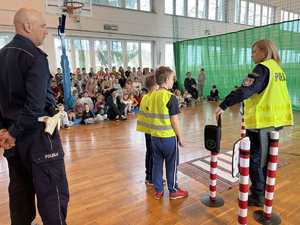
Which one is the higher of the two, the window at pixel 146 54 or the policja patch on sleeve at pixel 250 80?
the window at pixel 146 54

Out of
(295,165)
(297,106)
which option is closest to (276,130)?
(295,165)

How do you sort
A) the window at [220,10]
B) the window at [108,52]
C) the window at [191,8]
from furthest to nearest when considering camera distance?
the window at [220,10] < the window at [191,8] < the window at [108,52]

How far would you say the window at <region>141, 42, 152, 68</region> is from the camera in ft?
40.4

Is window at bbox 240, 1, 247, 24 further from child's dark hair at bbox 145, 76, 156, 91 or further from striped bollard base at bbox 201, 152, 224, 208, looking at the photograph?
striped bollard base at bbox 201, 152, 224, 208

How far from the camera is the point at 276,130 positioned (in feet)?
7.95

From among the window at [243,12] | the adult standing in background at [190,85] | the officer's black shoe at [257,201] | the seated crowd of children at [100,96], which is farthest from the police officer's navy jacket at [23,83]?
the window at [243,12]

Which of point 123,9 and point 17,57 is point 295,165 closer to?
point 17,57

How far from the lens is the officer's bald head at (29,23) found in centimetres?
156

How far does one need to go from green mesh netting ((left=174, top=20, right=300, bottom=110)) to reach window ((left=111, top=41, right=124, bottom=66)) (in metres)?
2.57

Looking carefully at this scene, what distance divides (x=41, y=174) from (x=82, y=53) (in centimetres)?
950

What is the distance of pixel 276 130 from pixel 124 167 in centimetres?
214

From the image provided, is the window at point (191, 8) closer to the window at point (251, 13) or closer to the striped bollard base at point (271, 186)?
the window at point (251, 13)

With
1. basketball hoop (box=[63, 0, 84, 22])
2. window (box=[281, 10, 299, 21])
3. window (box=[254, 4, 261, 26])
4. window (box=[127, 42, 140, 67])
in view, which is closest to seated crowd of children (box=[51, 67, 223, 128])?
window (box=[127, 42, 140, 67])

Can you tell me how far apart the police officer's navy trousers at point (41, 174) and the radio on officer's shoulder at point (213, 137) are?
4.52ft
